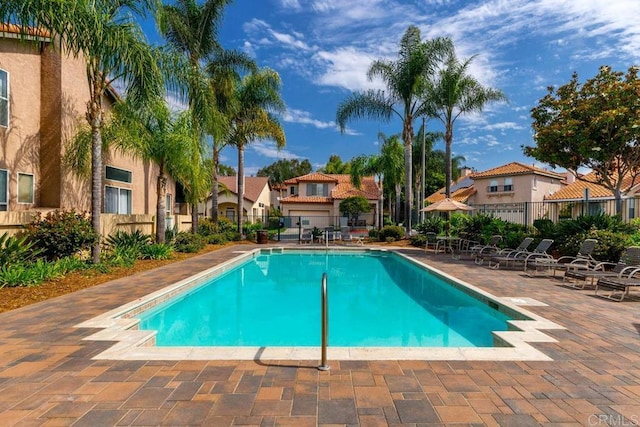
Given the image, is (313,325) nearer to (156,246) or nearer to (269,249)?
(156,246)

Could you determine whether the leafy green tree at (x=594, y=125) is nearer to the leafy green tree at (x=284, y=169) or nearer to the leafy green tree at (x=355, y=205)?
the leafy green tree at (x=355, y=205)

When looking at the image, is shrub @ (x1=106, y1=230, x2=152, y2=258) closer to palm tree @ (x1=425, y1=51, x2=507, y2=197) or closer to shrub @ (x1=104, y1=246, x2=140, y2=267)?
shrub @ (x1=104, y1=246, x2=140, y2=267)

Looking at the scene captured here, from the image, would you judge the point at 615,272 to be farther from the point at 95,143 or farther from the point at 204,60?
the point at 204,60

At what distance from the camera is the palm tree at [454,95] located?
776 inches

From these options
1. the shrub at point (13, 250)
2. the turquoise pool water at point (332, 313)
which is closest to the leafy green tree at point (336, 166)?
the turquoise pool water at point (332, 313)

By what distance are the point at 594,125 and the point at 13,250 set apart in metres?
17.9

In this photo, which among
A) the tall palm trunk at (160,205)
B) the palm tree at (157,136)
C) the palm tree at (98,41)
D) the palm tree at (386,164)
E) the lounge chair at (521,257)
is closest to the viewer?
the palm tree at (98,41)

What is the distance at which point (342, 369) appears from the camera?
3785mm

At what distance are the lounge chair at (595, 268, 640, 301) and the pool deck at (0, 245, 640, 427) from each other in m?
2.63

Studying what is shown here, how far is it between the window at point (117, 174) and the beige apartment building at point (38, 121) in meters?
1.52

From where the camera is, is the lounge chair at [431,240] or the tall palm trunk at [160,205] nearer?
the tall palm trunk at [160,205]

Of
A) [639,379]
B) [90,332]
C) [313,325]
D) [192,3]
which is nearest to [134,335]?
[90,332]

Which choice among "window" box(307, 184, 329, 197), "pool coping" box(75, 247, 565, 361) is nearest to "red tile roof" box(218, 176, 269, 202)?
"window" box(307, 184, 329, 197)

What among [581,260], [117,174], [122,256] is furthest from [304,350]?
[117,174]
